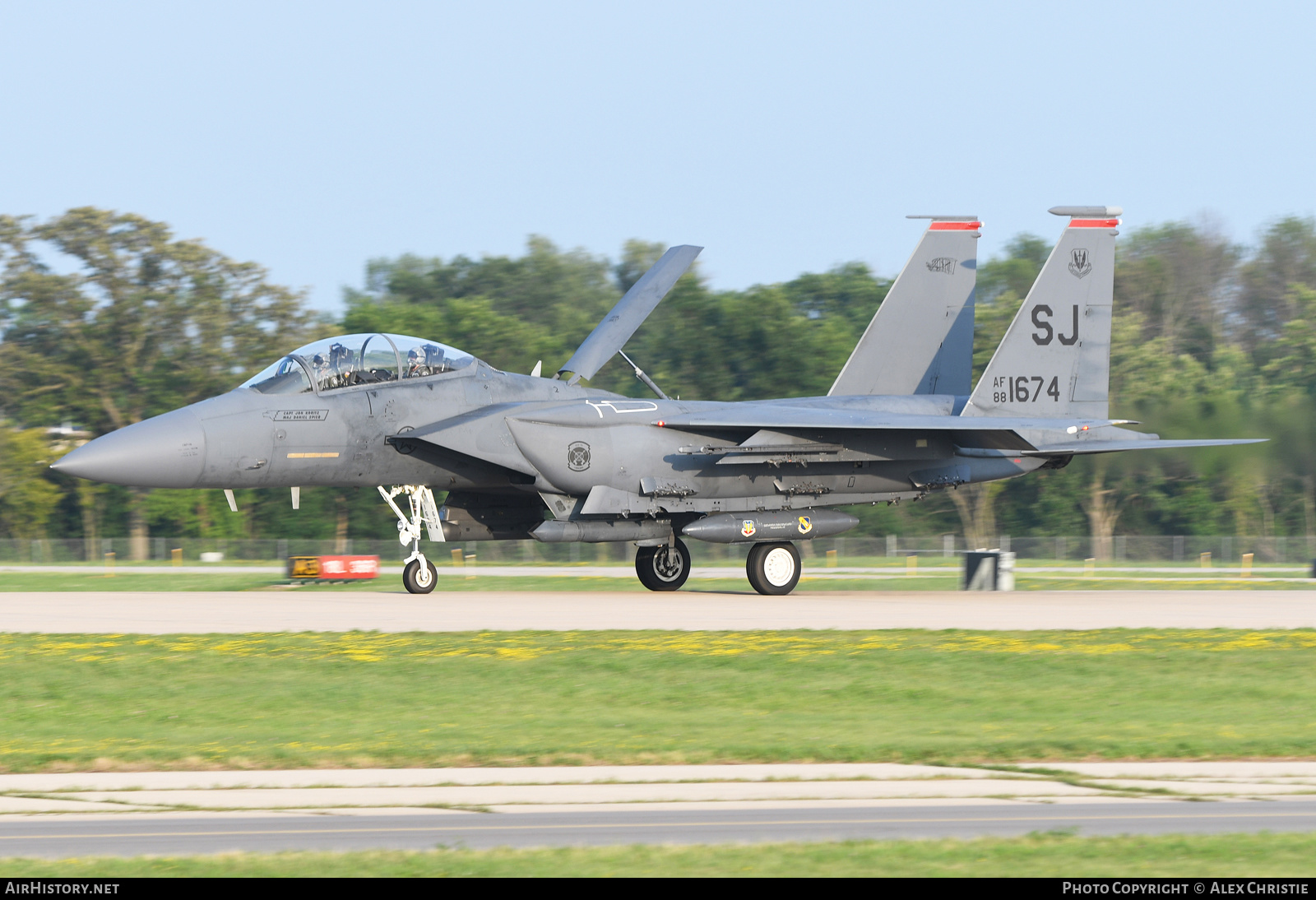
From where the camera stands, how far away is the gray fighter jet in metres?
21.0

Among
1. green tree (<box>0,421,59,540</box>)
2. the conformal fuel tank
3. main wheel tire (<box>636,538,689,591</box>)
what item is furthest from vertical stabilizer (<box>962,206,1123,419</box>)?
green tree (<box>0,421,59,540</box>)

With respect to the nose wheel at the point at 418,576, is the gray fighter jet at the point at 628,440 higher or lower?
higher

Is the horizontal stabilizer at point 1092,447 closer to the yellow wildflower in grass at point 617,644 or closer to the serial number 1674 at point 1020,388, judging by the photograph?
the serial number 1674 at point 1020,388

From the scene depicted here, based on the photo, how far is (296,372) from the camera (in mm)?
21266

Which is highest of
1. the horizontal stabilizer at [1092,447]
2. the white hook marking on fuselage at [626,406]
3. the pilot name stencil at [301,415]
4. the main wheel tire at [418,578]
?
the white hook marking on fuselage at [626,406]

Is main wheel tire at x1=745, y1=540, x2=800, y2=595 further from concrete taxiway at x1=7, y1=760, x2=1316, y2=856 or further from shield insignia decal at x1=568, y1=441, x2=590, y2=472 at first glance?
concrete taxiway at x1=7, y1=760, x2=1316, y2=856

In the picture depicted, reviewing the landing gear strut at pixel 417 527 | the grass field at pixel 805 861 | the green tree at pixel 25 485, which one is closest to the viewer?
the grass field at pixel 805 861

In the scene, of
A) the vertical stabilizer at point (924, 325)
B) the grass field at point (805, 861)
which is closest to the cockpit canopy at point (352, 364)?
the vertical stabilizer at point (924, 325)

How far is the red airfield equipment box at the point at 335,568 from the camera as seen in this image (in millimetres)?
27531

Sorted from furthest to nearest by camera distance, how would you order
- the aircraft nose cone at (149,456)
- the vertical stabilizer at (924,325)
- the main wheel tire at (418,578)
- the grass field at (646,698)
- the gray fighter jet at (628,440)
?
the vertical stabilizer at (924,325) → the main wheel tire at (418,578) → the gray fighter jet at (628,440) → the aircraft nose cone at (149,456) → the grass field at (646,698)

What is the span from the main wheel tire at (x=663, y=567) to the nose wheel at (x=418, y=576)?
142 inches

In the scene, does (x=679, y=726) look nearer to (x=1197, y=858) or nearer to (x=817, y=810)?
(x=817, y=810)

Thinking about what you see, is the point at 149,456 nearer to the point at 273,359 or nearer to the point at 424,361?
the point at 424,361

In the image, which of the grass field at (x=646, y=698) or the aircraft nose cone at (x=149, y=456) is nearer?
the grass field at (x=646, y=698)
